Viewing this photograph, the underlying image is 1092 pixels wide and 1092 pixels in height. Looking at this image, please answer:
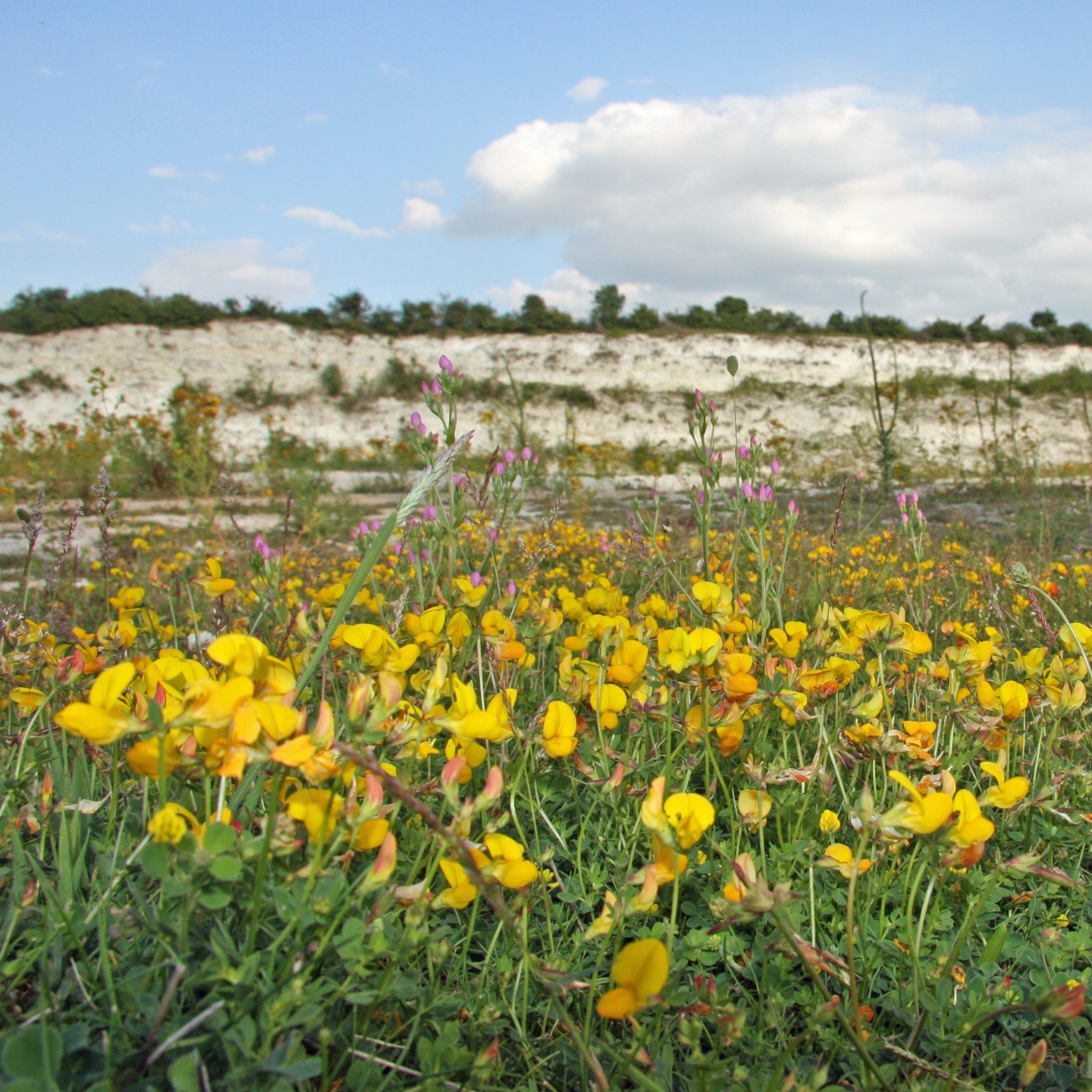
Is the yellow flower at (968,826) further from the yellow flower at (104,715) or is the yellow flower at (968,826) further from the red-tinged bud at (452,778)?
the yellow flower at (104,715)

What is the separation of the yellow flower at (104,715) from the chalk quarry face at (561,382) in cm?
1904

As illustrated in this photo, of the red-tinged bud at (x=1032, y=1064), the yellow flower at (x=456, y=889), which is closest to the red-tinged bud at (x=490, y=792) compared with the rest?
the yellow flower at (x=456, y=889)

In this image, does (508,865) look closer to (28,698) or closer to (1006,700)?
(28,698)

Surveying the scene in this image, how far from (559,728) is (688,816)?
1.23ft

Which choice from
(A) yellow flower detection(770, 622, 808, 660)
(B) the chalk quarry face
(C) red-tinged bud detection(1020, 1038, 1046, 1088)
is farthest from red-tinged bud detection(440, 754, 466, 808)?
(B) the chalk quarry face

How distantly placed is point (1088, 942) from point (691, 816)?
0.89 meters

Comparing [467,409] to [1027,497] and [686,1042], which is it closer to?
[1027,497]

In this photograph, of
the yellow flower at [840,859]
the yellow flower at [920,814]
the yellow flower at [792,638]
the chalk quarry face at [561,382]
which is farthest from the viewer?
the chalk quarry face at [561,382]

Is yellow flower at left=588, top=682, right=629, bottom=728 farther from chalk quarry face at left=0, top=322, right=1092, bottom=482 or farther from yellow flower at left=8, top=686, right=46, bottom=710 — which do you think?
chalk quarry face at left=0, top=322, right=1092, bottom=482

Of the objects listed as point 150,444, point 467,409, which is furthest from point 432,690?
point 467,409

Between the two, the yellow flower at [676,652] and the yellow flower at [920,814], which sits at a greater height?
the yellow flower at [676,652]

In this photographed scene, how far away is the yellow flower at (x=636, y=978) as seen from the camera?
0.69 m

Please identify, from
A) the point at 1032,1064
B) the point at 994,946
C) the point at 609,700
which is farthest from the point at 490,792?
the point at 994,946

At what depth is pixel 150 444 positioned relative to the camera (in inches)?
449
